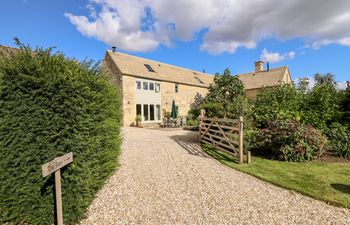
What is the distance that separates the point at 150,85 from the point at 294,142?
15.4 metres

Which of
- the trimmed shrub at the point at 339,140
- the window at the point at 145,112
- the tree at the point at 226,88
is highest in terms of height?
the tree at the point at 226,88

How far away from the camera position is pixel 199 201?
13.1ft

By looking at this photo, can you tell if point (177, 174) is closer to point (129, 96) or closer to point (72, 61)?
point (72, 61)

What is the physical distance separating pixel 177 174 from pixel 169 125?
12927 mm

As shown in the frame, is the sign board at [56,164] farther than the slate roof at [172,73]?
No

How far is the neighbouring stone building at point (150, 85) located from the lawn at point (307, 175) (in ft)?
39.7

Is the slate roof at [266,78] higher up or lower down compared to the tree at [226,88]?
higher up

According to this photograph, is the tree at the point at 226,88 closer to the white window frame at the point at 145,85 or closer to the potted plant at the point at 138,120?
the potted plant at the point at 138,120

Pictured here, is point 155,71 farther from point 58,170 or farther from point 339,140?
point 58,170

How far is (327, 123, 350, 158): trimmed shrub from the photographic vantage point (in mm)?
7461

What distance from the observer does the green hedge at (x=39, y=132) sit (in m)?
3.01

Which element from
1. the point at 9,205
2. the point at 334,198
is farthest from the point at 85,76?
the point at 334,198

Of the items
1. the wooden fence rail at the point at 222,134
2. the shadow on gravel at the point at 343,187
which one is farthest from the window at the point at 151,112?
the shadow on gravel at the point at 343,187

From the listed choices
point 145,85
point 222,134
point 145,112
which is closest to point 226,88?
point 222,134
